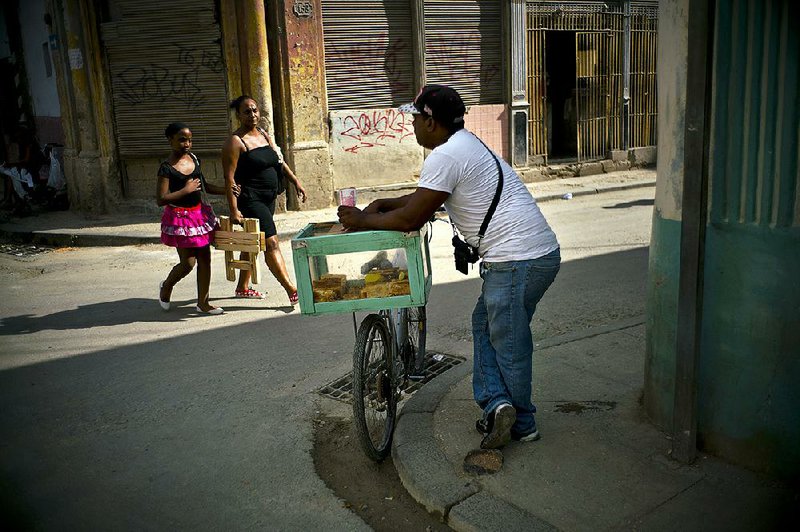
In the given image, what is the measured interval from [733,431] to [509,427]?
1.04 meters

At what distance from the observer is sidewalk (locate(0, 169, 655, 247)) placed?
10773mm

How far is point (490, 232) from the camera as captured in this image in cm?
362

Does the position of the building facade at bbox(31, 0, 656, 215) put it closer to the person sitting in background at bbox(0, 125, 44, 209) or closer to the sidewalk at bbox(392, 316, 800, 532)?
the person sitting in background at bbox(0, 125, 44, 209)

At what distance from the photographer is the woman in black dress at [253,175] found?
688 centimetres

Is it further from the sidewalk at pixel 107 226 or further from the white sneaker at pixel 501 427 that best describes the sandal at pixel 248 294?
the white sneaker at pixel 501 427

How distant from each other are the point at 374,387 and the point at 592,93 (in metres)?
13.0

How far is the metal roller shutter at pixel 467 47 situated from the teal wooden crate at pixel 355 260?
10206mm

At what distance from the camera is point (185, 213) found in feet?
22.5

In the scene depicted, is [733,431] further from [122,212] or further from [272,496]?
[122,212]

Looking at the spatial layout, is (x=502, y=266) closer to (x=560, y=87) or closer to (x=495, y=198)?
(x=495, y=198)

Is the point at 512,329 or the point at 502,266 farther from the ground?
the point at 502,266

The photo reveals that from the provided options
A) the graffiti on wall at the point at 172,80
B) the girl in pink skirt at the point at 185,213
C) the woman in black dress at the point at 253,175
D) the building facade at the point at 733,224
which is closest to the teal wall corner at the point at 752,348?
the building facade at the point at 733,224

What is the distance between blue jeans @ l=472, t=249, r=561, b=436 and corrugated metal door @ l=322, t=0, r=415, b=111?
31.4ft

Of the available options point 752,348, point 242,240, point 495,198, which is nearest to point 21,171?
point 242,240
